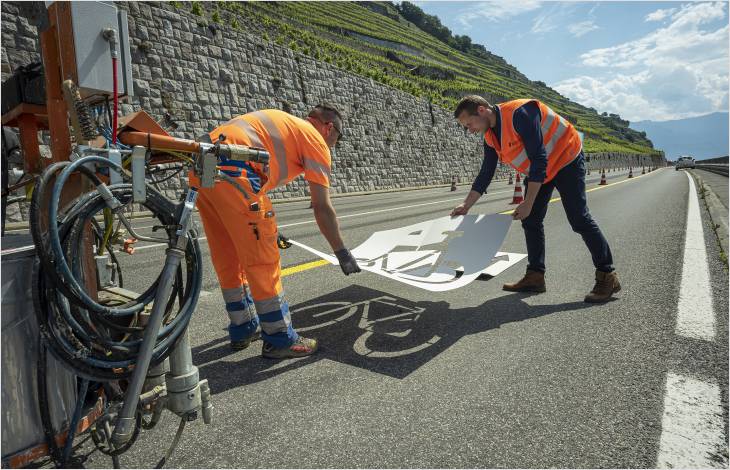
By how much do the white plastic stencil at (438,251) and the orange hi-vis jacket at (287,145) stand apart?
1.30 metres

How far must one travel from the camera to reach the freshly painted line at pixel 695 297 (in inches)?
116

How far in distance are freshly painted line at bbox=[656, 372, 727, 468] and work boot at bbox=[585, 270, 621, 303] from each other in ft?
4.58

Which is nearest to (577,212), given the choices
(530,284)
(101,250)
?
(530,284)

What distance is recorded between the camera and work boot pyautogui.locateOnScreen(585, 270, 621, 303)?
3703mm

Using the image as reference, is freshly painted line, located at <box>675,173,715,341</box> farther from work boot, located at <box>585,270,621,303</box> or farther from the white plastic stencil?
the white plastic stencil

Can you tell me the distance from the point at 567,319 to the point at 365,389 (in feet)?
5.95

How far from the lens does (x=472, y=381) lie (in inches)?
92.4

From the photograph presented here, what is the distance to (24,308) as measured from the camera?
1.45m

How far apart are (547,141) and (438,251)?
1355 millimetres

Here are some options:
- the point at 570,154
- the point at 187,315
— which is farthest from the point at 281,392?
the point at 570,154

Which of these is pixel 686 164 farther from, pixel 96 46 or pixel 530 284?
pixel 96 46

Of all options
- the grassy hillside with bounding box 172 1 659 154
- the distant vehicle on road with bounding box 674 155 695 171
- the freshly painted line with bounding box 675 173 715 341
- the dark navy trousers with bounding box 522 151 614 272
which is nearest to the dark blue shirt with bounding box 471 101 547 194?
the dark navy trousers with bounding box 522 151 614 272

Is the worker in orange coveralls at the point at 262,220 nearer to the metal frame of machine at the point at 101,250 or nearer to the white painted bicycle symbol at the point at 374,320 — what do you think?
the white painted bicycle symbol at the point at 374,320

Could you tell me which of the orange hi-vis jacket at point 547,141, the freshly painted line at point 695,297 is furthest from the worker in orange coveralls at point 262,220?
the freshly painted line at point 695,297
